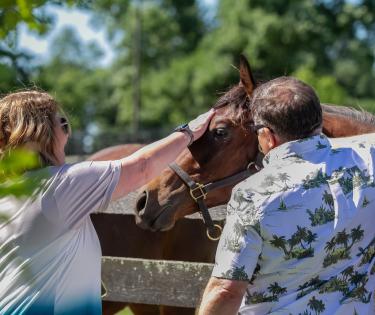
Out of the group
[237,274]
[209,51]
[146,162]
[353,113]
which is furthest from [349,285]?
[209,51]

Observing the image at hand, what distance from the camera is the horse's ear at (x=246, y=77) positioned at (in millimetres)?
4547

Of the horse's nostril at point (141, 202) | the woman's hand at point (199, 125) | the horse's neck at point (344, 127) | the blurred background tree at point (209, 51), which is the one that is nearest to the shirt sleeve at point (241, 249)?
the woman's hand at point (199, 125)

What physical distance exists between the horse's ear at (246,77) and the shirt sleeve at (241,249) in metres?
1.94

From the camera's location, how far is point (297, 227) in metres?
2.70

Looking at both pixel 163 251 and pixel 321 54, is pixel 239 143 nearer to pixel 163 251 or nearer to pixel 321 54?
pixel 163 251

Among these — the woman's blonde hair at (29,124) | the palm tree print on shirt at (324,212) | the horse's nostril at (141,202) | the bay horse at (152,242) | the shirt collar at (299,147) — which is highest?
the woman's blonde hair at (29,124)

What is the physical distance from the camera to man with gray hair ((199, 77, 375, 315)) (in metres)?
2.70

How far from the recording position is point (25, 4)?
160cm

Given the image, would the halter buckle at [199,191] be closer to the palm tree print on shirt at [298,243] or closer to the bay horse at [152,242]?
the bay horse at [152,242]

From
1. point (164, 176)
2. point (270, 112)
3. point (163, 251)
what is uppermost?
point (270, 112)

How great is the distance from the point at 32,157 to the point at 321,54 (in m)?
39.2

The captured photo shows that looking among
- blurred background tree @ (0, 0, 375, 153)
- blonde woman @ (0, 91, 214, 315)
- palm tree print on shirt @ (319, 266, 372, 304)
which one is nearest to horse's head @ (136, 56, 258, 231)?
blonde woman @ (0, 91, 214, 315)

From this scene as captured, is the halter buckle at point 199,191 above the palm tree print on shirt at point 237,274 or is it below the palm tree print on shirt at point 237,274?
below

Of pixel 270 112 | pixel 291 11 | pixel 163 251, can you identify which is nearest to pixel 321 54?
pixel 291 11
